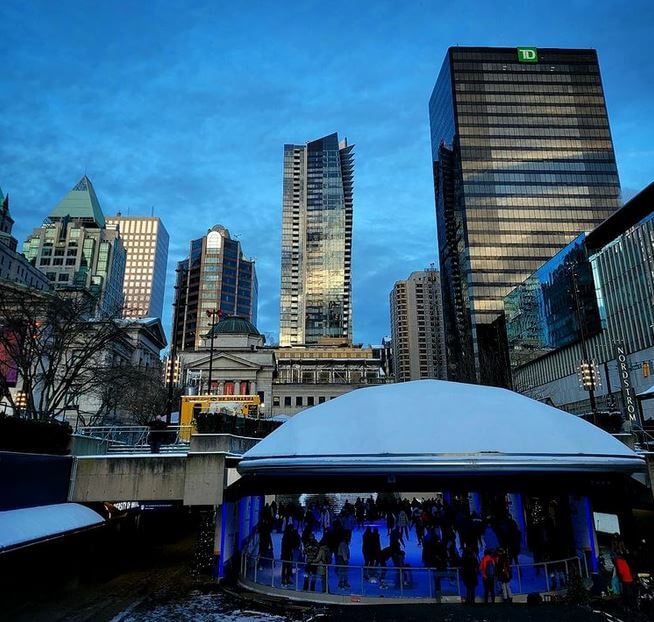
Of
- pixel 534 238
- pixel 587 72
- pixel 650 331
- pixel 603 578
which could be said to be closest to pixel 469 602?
pixel 603 578

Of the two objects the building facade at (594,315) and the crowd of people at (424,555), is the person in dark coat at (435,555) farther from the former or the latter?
the building facade at (594,315)

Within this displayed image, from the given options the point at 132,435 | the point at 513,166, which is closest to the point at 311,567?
the point at 132,435

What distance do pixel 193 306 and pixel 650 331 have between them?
157758mm

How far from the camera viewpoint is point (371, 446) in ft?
51.0

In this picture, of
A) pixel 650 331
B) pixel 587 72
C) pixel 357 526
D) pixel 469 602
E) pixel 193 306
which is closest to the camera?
pixel 469 602

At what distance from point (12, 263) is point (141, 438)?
97.5m

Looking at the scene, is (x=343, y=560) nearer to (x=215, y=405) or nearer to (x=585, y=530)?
(x=585, y=530)

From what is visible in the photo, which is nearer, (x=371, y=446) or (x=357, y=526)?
(x=371, y=446)

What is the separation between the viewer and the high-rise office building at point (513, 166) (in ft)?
364

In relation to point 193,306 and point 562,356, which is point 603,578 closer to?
point 562,356

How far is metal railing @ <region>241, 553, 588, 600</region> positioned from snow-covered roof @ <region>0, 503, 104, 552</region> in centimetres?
757

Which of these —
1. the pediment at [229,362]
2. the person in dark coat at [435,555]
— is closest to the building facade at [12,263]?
the pediment at [229,362]

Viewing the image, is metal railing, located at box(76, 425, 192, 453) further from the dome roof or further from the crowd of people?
the dome roof

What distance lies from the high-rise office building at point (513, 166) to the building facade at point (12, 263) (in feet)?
313
